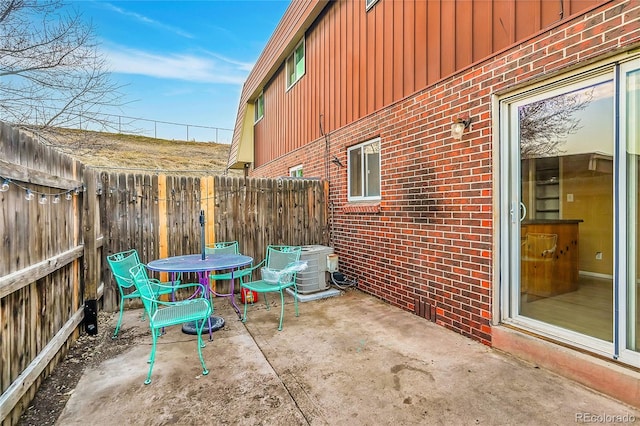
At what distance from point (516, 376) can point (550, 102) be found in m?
2.36

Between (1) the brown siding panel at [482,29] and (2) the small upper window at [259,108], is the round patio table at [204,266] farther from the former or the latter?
(2) the small upper window at [259,108]

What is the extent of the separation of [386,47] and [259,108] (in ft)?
24.8

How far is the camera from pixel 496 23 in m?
3.01

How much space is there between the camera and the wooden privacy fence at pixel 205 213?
4559 millimetres

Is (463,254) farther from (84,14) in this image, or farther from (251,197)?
(84,14)

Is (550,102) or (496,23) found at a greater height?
(496,23)

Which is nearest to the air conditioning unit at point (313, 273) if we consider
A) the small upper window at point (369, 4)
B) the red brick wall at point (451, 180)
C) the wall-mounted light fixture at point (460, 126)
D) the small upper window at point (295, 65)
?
the red brick wall at point (451, 180)

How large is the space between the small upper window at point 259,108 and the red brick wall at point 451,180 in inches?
263

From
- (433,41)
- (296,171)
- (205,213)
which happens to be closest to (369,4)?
(433,41)

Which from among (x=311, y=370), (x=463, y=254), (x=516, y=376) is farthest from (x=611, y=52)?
(x=311, y=370)

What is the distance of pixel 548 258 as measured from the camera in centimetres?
369

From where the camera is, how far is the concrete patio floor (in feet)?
6.69

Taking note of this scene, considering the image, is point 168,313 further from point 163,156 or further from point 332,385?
point 163,156

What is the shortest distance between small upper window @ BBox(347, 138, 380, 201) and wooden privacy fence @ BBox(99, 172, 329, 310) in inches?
31.0
